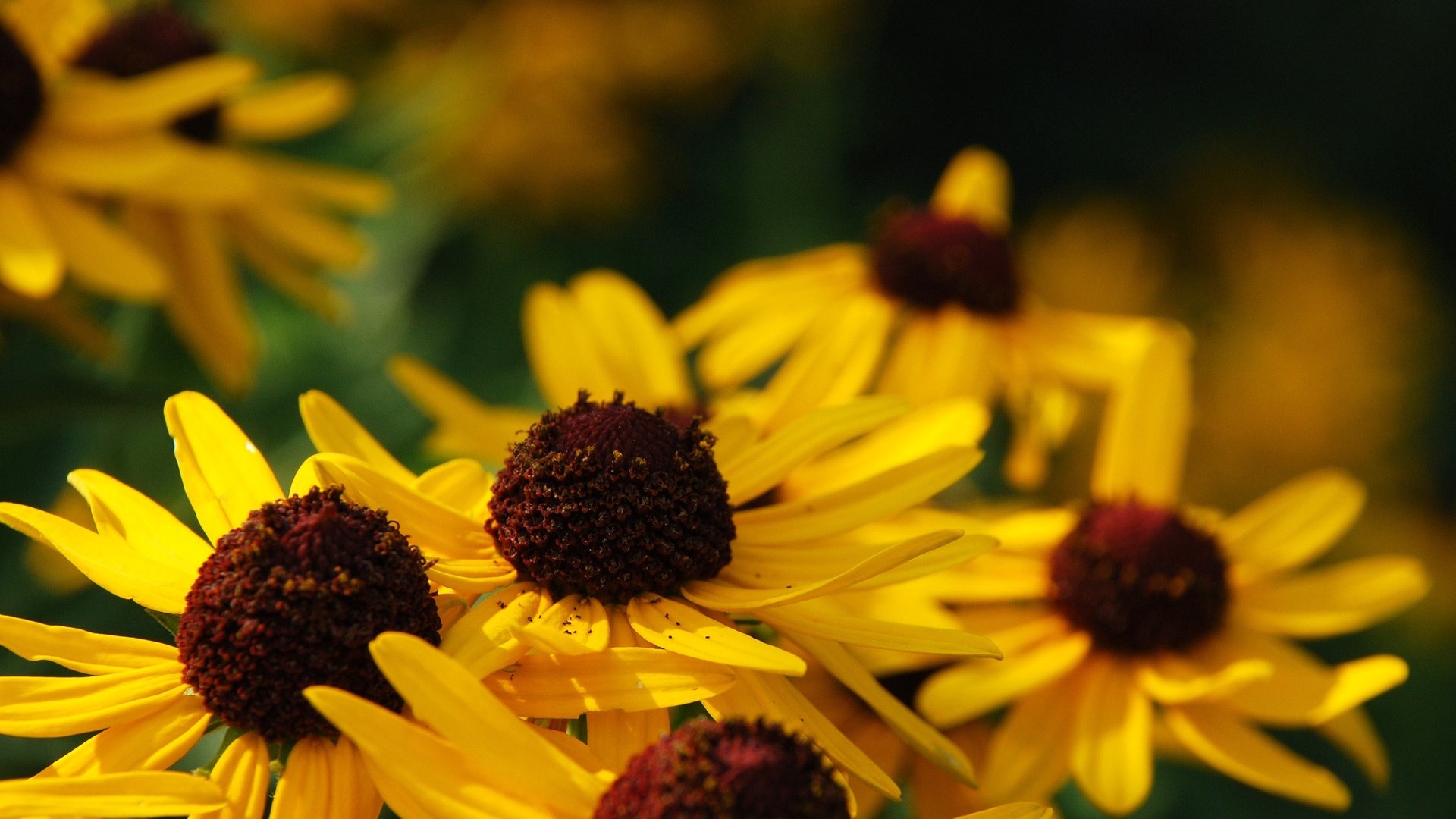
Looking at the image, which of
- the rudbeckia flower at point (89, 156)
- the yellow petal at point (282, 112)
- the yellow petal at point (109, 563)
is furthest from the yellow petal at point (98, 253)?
the yellow petal at point (109, 563)

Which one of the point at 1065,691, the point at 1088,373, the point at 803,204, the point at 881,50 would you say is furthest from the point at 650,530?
the point at 881,50

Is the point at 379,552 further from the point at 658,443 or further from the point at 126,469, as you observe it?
the point at 126,469

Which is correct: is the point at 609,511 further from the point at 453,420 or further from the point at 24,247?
the point at 24,247

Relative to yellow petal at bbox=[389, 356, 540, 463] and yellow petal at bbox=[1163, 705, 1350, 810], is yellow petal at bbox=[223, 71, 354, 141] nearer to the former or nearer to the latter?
yellow petal at bbox=[389, 356, 540, 463]

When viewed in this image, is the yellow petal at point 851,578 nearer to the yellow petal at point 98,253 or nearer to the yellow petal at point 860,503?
the yellow petal at point 860,503

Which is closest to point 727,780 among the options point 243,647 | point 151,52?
point 243,647

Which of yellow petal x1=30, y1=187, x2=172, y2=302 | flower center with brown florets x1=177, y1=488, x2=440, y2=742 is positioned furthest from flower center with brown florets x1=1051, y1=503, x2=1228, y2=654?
yellow petal x1=30, y1=187, x2=172, y2=302

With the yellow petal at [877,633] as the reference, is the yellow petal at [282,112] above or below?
above
